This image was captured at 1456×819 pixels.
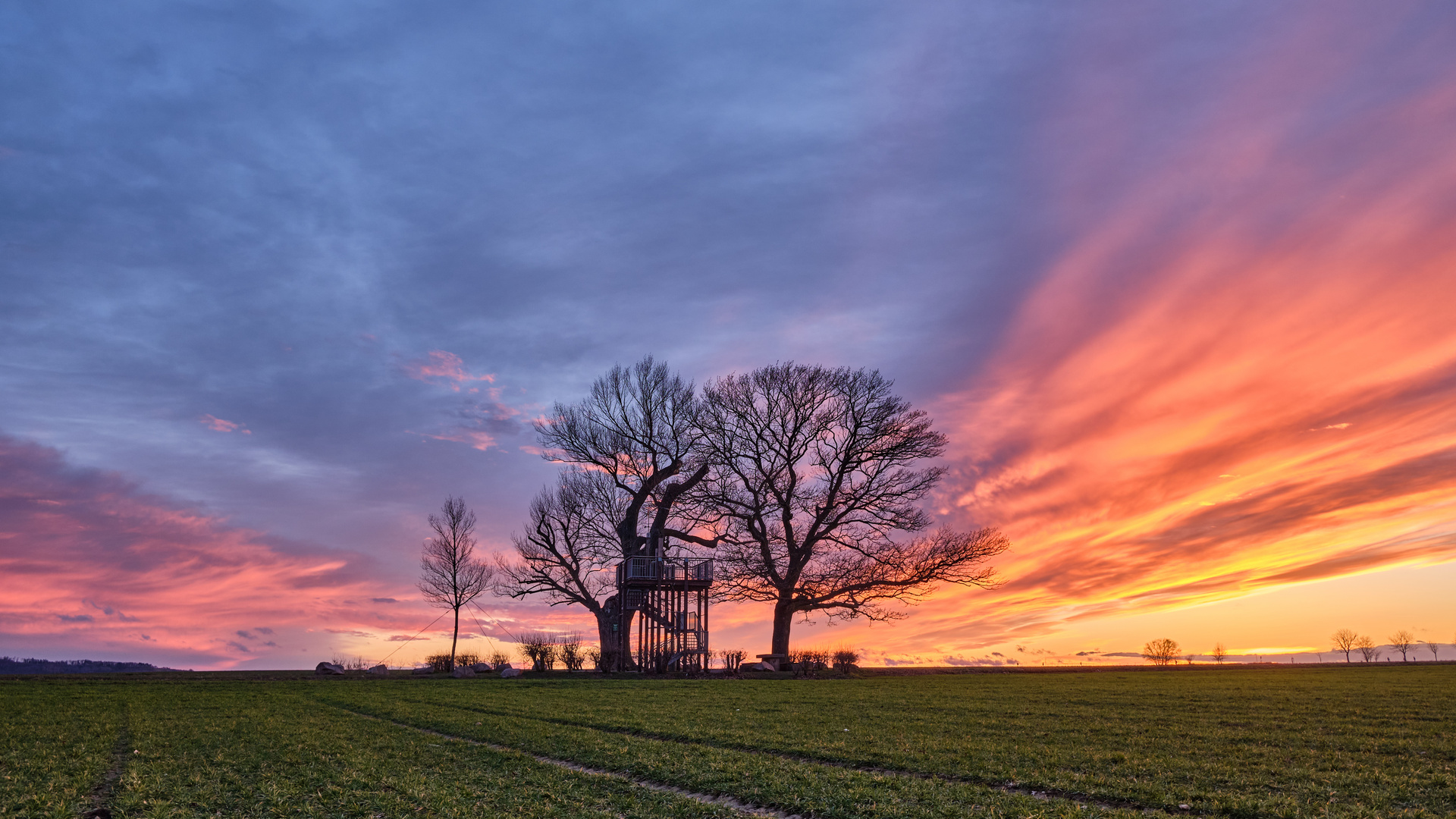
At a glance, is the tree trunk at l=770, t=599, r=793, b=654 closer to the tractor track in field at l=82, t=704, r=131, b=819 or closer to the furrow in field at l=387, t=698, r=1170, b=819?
the furrow in field at l=387, t=698, r=1170, b=819

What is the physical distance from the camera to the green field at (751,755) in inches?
421

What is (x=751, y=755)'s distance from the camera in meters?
14.3

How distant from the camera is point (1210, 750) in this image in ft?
46.9

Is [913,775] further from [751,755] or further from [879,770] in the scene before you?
[751,755]

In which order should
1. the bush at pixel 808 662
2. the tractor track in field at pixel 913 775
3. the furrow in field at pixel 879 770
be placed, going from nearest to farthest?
the tractor track in field at pixel 913 775, the furrow in field at pixel 879 770, the bush at pixel 808 662

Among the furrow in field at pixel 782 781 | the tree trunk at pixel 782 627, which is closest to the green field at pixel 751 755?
the furrow in field at pixel 782 781

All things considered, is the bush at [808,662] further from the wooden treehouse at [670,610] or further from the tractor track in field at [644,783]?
the tractor track in field at [644,783]

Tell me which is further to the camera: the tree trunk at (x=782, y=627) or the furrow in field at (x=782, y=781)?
the tree trunk at (x=782, y=627)

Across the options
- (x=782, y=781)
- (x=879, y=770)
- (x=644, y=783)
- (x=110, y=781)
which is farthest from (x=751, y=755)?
(x=110, y=781)

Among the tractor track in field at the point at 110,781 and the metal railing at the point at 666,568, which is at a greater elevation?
the metal railing at the point at 666,568

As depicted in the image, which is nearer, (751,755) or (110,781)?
(110,781)

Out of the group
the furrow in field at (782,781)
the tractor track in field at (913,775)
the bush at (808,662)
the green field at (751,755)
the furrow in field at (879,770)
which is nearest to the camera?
the furrow in field at (782,781)

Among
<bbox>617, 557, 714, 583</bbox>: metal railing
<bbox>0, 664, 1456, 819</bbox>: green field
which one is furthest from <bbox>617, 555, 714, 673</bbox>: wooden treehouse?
<bbox>0, 664, 1456, 819</bbox>: green field

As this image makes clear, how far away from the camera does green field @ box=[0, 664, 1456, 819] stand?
10695mm
